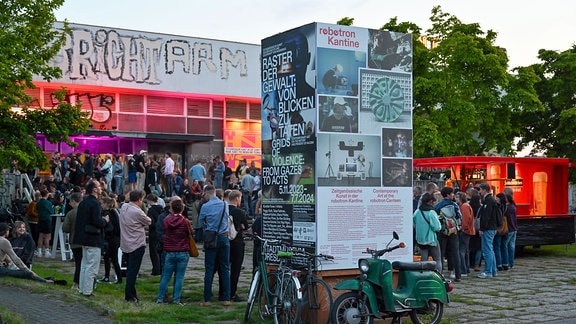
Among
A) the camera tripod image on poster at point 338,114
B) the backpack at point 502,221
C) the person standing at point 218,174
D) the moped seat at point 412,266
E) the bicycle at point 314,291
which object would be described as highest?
the camera tripod image on poster at point 338,114

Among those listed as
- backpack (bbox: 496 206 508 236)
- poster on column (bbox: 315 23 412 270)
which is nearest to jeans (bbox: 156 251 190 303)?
poster on column (bbox: 315 23 412 270)

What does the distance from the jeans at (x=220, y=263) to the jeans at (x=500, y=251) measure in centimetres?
774

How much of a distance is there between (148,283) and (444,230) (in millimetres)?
5700

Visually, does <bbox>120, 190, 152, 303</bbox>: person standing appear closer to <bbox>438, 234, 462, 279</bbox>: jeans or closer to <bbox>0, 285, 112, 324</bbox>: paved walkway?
<bbox>0, 285, 112, 324</bbox>: paved walkway

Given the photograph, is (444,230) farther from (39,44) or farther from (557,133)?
(557,133)

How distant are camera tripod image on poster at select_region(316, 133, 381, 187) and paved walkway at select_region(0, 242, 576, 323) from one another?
2.43 metres

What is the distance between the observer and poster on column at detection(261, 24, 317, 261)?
34.0ft

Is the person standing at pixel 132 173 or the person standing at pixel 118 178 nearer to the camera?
the person standing at pixel 118 178

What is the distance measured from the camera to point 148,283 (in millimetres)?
15094

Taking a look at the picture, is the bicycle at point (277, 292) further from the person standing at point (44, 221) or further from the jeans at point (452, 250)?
the person standing at point (44, 221)

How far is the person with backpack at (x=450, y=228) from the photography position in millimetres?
15398

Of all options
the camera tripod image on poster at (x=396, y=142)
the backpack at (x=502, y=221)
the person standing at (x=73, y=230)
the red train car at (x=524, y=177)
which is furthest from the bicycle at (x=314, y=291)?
the red train car at (x=524, y=177)

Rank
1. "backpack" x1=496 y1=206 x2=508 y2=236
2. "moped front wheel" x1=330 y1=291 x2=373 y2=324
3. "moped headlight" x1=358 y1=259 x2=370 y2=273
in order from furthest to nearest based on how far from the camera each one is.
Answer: "backpack" x1=496 y1=206 x2=508 y2=236 → "moped headlight" x1=358 y1=259 x2=370 y2=273 → "moped front wheel" x1=330 y1=291 x2=373 y2=324

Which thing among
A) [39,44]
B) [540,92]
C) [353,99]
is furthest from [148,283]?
[540,92]
